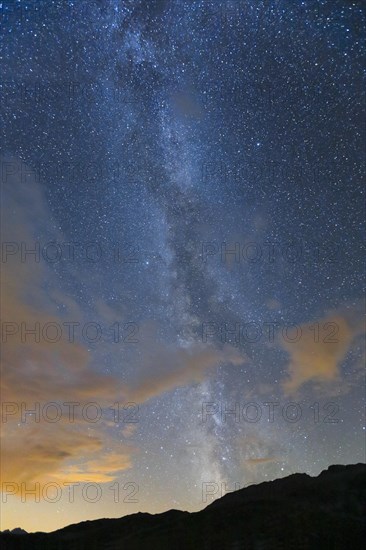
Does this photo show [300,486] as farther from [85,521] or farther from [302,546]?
[85,521]

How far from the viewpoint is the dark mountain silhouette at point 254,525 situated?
1864 centimetres

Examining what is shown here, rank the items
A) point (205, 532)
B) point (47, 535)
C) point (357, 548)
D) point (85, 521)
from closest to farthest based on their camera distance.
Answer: point (357, 548) → point (205, 532) → point (47, 535) → point (85, 521)

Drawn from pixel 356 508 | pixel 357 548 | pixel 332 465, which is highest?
pixel 332 465

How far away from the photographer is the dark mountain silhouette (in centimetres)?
1864

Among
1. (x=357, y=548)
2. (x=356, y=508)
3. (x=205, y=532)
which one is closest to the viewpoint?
(x=357, y=548)

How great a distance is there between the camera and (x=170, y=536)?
21.2 m

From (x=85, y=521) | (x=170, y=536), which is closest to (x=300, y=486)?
(x=170, y=536)

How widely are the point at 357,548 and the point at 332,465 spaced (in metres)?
7.24

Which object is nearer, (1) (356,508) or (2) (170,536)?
(1) (356,508)

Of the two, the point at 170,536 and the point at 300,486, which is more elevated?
the point at 300,486

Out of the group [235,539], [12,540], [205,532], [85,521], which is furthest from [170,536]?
[12,540]

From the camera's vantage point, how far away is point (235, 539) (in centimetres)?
1967

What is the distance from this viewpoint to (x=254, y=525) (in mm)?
20234

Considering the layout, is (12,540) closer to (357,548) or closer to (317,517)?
(317,517)
